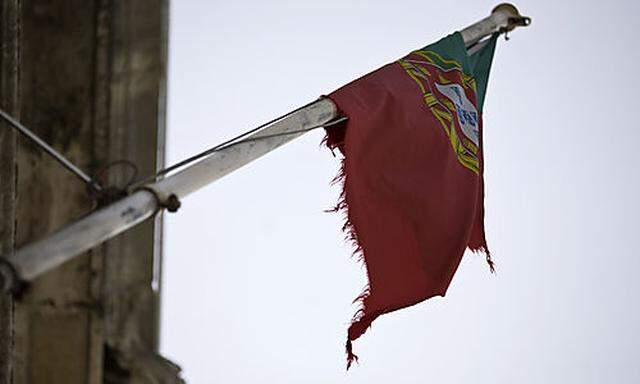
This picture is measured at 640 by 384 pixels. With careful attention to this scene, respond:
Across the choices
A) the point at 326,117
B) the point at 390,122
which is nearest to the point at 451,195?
the point at 390,122

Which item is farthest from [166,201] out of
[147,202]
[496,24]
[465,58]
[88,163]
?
[496,24]

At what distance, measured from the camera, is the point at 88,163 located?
5.97m

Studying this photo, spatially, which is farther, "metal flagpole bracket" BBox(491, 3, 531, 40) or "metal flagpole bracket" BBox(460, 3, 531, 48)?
"metal flagpole bracket" BBox(491, 3, 531, 40)

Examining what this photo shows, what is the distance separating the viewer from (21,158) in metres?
5.96

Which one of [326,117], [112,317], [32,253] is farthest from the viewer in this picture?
[112,317]

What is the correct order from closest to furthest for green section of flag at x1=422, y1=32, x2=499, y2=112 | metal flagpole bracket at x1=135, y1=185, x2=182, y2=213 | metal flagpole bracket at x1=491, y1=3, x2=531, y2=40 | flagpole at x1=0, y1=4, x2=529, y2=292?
flagpole at x1=0, y1=4, x2=529, y2=292 → metal flagpole bracket at x1=135, y1=185, x2=182, y2=213 → green section of flag at x1=422, y1=32, x2=499, y2=112 → metal flagpole bracket at x1=491, y1=3, x2=531, y2=40

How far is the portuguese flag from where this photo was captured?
4355 mm

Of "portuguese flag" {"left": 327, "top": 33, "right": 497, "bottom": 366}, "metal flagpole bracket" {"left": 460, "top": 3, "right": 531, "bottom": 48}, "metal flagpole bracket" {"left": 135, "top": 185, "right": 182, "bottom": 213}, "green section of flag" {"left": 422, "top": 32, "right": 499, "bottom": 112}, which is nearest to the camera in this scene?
"metal flagpole bracket" {"left": 135, "top": 185, "right": 182, "bottom": 213}

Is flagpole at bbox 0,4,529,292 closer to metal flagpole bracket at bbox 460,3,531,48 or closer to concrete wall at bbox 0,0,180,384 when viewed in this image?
metal flagpole bracket at bbox 460,3,531,48

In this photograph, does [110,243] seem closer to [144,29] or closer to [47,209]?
[47,209]

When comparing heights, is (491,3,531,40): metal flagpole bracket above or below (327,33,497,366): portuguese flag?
above

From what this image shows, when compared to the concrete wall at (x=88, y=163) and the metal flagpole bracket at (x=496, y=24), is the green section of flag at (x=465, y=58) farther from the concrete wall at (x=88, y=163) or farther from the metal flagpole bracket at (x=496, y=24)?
the concrete wall at (x=88, y=163)

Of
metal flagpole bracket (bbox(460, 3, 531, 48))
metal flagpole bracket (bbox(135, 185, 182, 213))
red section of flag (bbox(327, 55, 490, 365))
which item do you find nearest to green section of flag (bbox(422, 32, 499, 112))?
metal flagpole bracket (bbox(460, 3, 531, 48))

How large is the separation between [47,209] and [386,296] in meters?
2.51
